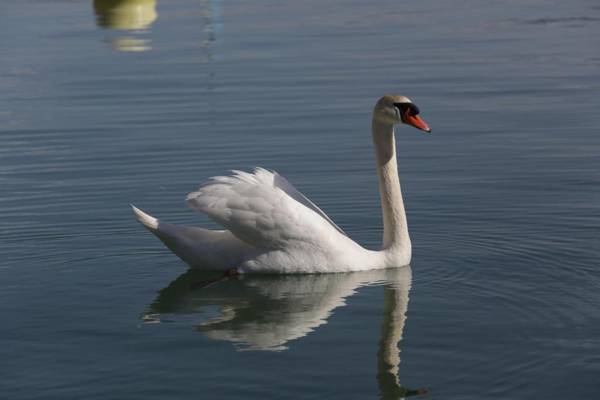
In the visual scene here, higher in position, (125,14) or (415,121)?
(415,121)

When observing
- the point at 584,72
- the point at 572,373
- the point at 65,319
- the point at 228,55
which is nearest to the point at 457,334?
the point at 572,373

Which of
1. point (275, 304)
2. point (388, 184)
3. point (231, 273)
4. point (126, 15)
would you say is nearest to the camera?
point (275, 304)

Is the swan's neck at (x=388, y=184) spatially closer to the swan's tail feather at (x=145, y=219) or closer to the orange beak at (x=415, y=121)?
the orange beak at (x=415, y=121)

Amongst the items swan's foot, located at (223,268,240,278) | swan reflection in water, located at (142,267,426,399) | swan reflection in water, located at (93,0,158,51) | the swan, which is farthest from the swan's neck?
swan reflection in water, located at (93,0,158,51)

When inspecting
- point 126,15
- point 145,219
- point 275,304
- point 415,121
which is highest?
point 415,121

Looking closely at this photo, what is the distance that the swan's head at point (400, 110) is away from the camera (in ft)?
35.3

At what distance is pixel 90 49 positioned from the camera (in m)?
24.3

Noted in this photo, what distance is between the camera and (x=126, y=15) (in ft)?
98.2

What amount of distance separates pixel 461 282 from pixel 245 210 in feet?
A: 5.37

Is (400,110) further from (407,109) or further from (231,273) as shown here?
(231,273)

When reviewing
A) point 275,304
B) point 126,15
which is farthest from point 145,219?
point 126,15

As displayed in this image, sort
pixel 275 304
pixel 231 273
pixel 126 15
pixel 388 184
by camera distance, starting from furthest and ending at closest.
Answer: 1. pixel 126 15
2. pixel 388 184
3. pixel 231 273
4. pixel 275 304

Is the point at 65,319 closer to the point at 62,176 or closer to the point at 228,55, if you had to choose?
the point at 62,176

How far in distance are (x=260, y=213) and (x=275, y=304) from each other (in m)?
0.76
